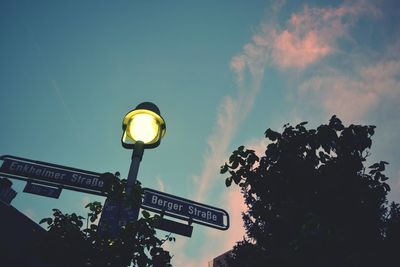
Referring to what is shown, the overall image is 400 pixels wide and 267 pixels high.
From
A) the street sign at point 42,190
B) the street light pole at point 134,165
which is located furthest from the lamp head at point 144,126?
the street sign at point 42,190

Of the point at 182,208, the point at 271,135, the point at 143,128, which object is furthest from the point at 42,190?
the point at 271,135

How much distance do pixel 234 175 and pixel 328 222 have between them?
1.79 m

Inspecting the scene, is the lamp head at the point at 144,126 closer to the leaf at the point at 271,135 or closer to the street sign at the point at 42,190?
the street sign at the point at 42,190

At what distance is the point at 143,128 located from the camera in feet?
10.1

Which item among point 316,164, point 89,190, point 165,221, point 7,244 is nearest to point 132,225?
point 165,221

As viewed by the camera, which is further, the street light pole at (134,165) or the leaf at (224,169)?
the leaf at (224,169)

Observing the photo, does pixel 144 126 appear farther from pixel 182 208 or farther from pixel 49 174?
pixel 49 174

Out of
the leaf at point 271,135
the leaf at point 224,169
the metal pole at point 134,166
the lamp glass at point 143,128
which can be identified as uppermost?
the leaf at point 271,135

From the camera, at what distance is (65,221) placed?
3.19 meters

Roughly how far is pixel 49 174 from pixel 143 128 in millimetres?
3186

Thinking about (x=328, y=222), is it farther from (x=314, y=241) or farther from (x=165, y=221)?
(x=165, y=221)

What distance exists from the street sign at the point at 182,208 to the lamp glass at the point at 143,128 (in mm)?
2159

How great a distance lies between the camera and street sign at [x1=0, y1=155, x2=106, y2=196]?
504cm

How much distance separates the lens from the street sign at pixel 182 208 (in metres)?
4.92
